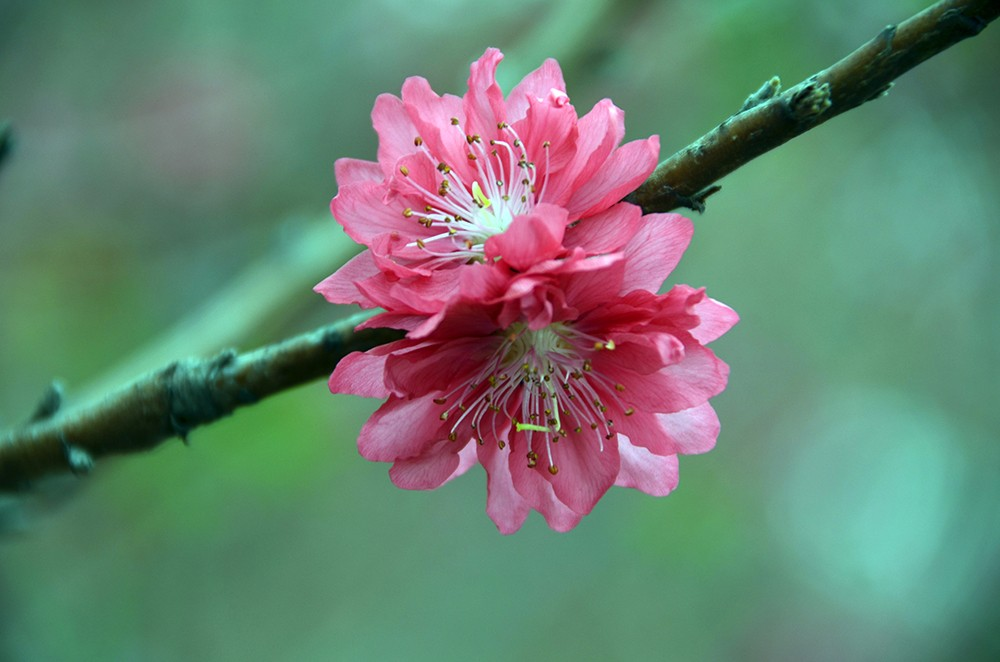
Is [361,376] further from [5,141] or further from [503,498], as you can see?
[5,141]

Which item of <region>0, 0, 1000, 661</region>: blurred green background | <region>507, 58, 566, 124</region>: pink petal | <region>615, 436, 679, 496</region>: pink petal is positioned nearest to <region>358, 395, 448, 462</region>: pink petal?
<region>615, 436, 679, 496</region>: pink petal

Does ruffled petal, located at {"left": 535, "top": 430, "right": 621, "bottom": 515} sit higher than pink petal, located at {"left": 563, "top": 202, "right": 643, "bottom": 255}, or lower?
lower

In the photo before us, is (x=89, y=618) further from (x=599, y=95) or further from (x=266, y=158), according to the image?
(x=599, y=95)

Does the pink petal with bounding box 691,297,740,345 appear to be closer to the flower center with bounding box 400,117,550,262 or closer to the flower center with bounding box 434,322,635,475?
the flower center with bounding box 434,322,635,475

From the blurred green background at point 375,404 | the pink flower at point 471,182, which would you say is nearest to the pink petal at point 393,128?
the pink flower at point 471,182

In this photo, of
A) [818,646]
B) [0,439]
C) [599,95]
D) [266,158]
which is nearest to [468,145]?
[0,439]

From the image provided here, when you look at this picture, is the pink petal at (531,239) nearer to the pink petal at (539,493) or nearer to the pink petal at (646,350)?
the pink petal at (646,350)

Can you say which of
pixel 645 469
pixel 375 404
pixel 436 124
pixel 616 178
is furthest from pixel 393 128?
pixel 375 404
